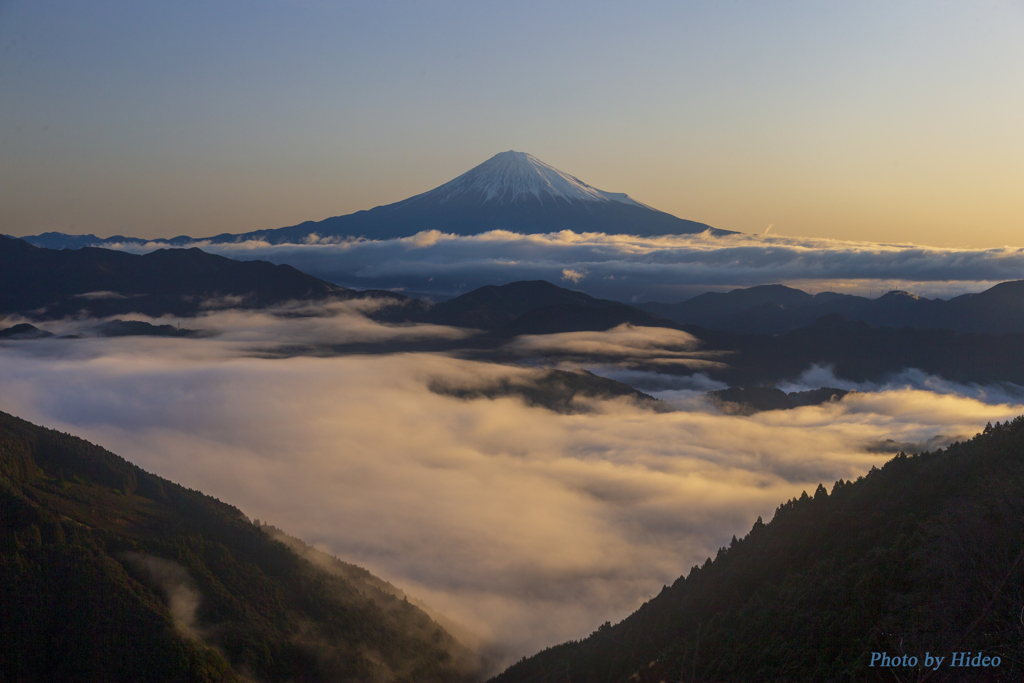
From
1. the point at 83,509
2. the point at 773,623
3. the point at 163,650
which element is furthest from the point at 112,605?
the point at 773,623

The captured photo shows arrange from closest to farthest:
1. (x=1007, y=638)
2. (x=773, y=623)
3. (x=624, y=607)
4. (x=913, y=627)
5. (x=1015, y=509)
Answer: (x=1007, y=638) → (x=913, y=627) → (x=1015, y=509) → (x=773, y=623) → (x=624, y=607)

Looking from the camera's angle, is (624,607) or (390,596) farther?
(624,607)

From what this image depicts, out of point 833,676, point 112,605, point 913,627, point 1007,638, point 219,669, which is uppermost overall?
point 1007,638

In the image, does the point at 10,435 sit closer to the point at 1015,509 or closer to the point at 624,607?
the point at 624,607

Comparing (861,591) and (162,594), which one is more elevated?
(861,591)

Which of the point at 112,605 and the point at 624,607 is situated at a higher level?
the point at 112,605
